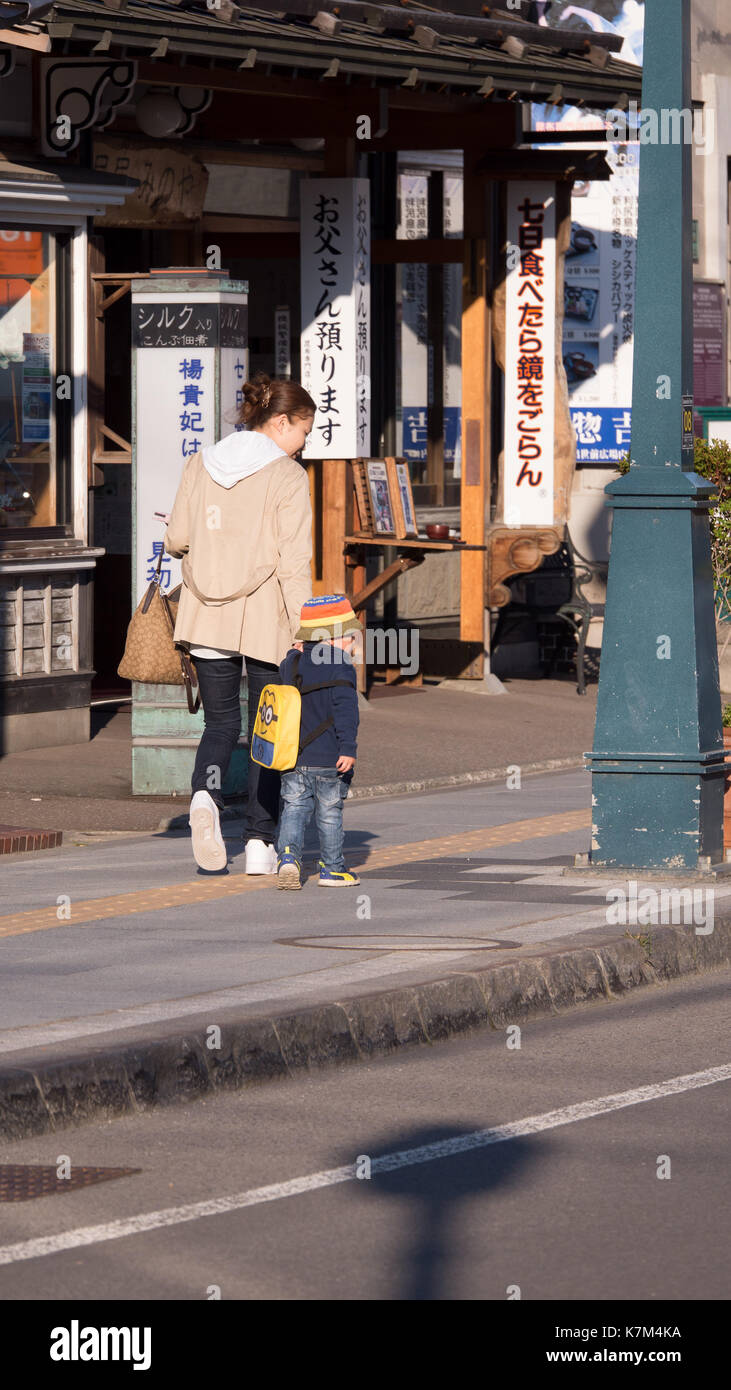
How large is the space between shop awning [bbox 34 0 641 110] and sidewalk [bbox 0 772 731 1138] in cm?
492

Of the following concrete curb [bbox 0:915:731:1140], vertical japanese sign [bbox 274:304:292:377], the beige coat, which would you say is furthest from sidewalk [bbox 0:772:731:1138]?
vertical japanese sign [bbox 274:304:292:377]

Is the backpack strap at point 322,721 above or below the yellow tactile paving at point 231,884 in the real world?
above

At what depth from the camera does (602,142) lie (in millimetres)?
20406

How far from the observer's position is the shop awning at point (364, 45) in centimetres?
1341

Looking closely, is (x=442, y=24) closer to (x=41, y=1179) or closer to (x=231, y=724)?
(x=231, y=724)

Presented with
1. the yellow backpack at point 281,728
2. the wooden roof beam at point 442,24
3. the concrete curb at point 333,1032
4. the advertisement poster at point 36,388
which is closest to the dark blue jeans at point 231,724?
the yellow backpack at point 281,728

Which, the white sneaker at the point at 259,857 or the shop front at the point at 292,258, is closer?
the white sneaker at the point at 259,857

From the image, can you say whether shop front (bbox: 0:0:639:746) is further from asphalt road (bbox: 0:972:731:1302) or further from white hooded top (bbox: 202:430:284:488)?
asphalt road (bbox: 0:972:731:1302)

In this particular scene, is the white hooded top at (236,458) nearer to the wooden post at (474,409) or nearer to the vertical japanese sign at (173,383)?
the vertical japanese sign at (173,383)

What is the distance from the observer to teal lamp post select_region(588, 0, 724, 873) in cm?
969

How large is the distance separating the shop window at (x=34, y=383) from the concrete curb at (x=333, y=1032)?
6.71 metres

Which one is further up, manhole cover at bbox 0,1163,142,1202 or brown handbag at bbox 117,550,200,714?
brown handbag at bbox 117,550,200,714

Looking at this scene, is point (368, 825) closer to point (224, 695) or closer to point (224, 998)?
point (224, 695)

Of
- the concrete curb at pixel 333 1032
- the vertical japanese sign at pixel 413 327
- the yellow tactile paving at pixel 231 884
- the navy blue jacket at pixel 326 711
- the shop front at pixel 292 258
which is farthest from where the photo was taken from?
the vertical japanese sign at pixel 413 327
